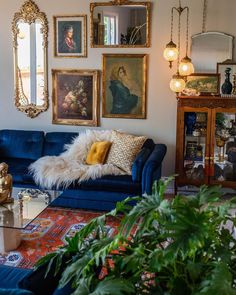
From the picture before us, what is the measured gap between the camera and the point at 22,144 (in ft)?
17.5

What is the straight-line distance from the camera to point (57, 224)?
14.0 ft

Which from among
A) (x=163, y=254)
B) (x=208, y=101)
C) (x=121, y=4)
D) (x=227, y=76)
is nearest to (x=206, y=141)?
(x=208, y=101)

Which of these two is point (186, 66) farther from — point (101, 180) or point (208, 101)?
point (101, 180)

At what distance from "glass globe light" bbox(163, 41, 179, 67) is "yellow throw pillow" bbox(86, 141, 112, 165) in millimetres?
1220

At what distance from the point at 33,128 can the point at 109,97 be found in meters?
1.17

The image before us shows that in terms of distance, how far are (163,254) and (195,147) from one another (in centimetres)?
354

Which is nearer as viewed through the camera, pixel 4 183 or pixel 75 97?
pixel 4 183

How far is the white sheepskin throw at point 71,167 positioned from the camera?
4492 mm

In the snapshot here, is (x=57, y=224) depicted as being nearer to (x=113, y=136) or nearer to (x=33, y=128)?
(x=113, y=136)

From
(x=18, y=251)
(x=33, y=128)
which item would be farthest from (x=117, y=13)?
(x=18, y=251)

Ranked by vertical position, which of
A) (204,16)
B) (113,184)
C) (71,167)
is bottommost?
(113,184)

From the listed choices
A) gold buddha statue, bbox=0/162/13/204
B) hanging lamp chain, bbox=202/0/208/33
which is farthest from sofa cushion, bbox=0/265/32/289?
hanging lamp chain, bbox=202/0/208/33

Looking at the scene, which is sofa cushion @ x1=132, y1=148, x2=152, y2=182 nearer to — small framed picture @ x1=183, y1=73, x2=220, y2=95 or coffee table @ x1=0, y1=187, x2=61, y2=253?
coffee table @ x1=0, y1=187, x2=61, y2=253

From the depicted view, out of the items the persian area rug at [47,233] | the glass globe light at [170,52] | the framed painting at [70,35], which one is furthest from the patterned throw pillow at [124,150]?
the framed painting at [70,35]
